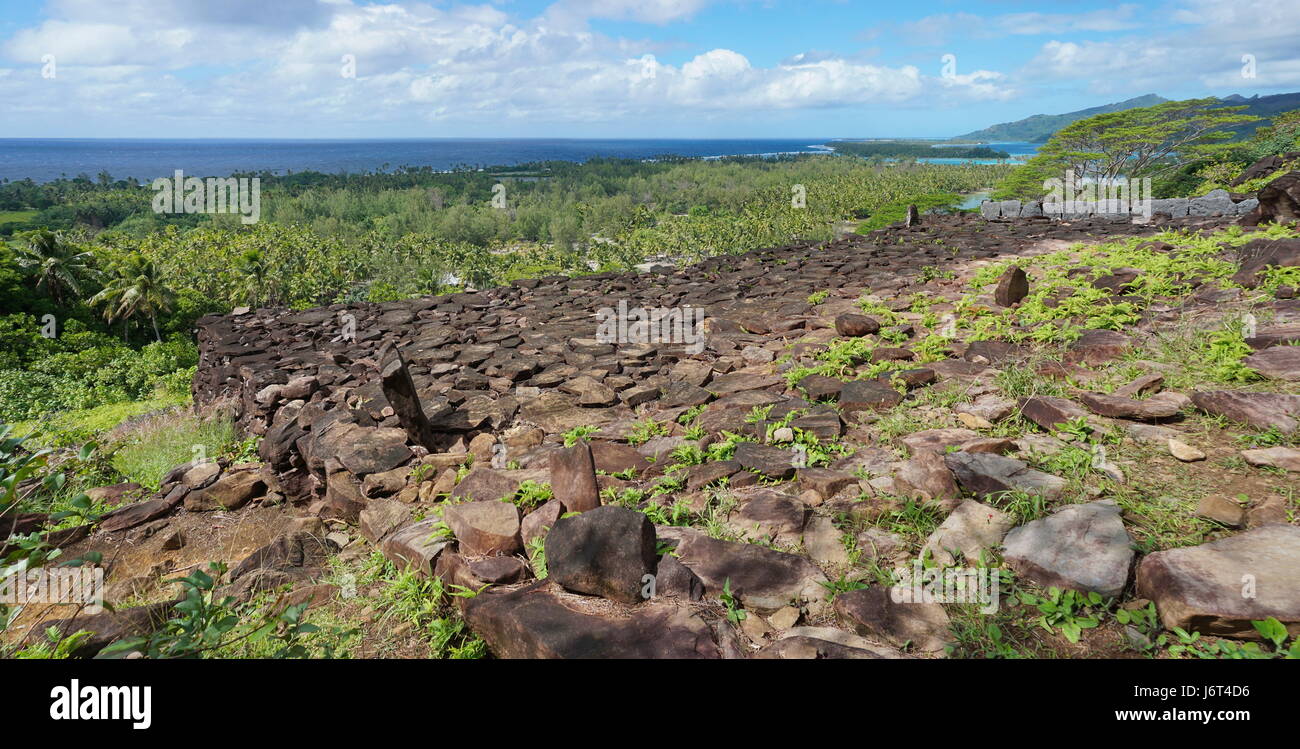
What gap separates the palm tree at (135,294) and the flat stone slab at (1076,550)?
48201mm

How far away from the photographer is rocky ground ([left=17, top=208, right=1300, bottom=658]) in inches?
109

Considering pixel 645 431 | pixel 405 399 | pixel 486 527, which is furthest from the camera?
pixel 405 399

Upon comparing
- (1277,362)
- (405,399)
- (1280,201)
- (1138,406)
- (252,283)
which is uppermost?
(252,283)

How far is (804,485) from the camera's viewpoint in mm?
4121

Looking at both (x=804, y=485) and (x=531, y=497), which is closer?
(x=804, y=485)

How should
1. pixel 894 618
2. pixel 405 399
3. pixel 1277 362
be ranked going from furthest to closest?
pixel 405 399 < pixel 1277 362 < pixel 894 618

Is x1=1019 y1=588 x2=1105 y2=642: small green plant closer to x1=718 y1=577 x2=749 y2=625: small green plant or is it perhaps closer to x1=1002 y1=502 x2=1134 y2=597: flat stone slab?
x1=1002 y1=502 x2=1134 y2=597: flat stone slab

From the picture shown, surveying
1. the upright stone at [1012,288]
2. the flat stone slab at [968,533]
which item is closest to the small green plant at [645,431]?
the flat stone slab at [968,533]

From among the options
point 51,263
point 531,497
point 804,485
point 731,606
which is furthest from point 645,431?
point 51,263

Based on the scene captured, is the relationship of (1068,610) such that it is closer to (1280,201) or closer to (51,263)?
(1280,201)

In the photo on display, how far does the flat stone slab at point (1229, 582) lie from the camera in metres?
2.31

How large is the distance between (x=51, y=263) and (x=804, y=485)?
50707 millimetres

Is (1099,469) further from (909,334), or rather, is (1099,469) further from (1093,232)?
(1093,232)

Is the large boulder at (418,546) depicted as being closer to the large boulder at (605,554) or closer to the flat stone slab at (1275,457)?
the large boulder at (605,554)
